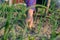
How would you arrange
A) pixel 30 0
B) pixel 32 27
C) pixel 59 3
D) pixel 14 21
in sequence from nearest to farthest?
1. pixel 14 21
2. pixel 30 0
3. pixel 32 27
4. pixel 59 3

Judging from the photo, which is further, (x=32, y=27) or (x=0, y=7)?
(x=32, y=27)

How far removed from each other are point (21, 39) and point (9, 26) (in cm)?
8

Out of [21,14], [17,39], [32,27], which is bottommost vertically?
[32,27]

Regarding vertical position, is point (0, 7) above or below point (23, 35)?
above

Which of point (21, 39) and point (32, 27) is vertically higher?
point (21, 39)

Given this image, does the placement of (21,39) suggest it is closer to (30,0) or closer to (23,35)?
(23,35)

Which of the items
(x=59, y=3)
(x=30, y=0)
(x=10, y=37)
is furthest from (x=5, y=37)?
(x=59, y=3)

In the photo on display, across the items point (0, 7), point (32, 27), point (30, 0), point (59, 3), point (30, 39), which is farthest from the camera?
point (59, 3)

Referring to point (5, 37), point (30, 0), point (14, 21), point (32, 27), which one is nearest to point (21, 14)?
point (14, 21)

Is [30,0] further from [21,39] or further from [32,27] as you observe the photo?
[21,39]

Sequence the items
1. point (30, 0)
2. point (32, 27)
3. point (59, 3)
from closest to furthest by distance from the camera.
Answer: point (30, 0) → point (32, 27) → point (59, 3)

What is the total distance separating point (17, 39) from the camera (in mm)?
1089

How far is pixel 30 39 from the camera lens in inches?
Result: 38.2

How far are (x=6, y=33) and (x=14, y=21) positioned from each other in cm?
9
